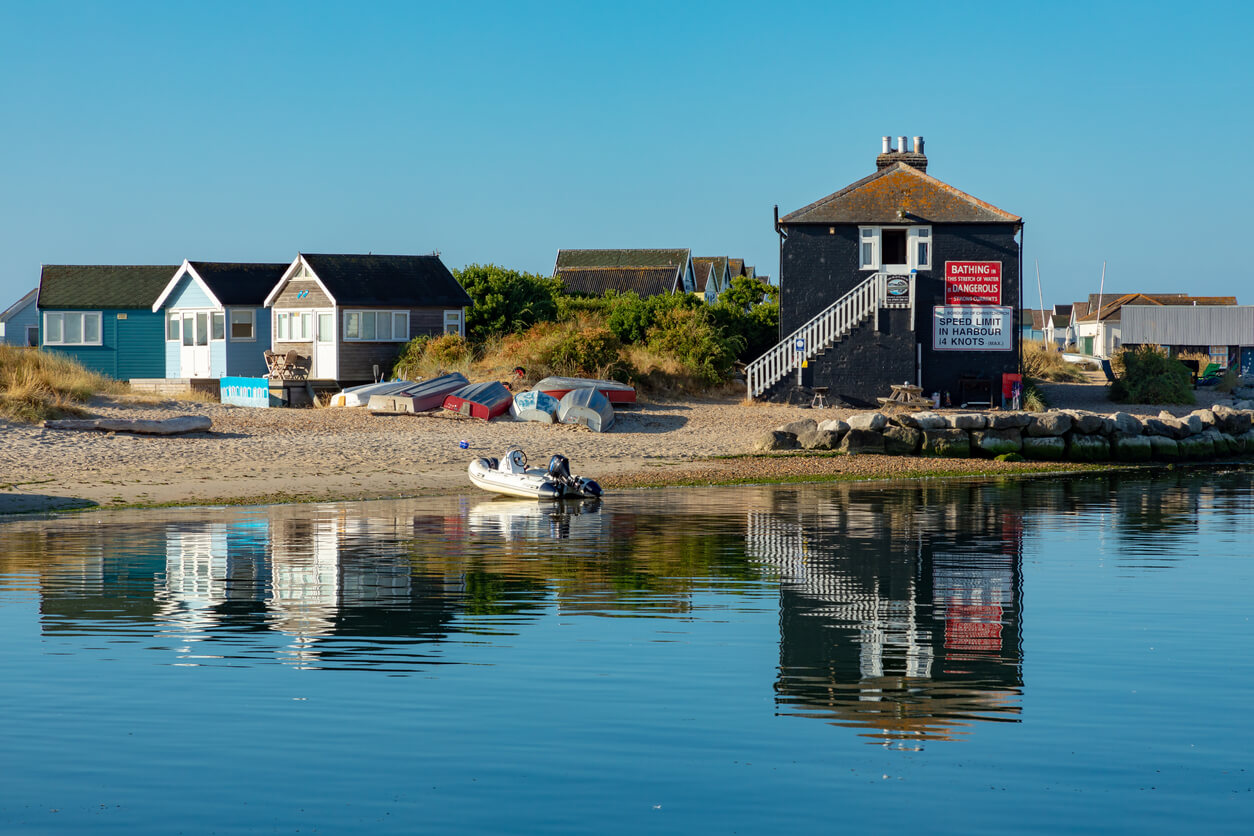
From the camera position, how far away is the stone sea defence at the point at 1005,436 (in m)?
29.1

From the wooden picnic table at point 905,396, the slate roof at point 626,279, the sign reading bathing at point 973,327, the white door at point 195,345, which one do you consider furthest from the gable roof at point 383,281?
the slate roof at point 626,279

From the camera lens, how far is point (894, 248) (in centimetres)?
3684

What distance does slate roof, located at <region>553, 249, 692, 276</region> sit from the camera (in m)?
87.0

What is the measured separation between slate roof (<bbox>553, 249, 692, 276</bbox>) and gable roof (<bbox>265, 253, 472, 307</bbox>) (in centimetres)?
4174

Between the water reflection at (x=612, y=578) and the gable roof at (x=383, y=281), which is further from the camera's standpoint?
the gable roof at (x=383, y=281)

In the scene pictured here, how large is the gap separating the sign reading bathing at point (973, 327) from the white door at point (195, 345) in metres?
24.3

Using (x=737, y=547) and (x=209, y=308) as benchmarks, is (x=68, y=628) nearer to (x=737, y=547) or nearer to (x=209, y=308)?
(x=737, y=547)

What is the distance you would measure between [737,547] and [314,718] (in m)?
8.49

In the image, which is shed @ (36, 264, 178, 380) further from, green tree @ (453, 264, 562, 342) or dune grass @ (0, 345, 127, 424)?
dune grass @ (0, 345, 127, 424)

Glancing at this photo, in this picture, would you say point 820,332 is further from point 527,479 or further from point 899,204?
point 527,479

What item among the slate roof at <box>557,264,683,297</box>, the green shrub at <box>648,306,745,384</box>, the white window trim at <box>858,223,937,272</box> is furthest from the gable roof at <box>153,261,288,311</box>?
the slate roof at <box>557,264,683,297</box>

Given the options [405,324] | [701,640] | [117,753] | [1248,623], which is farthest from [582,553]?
[405,324]

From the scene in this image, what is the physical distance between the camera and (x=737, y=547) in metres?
16.3

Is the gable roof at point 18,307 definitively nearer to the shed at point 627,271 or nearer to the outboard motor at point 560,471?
the shed at point 627,271
